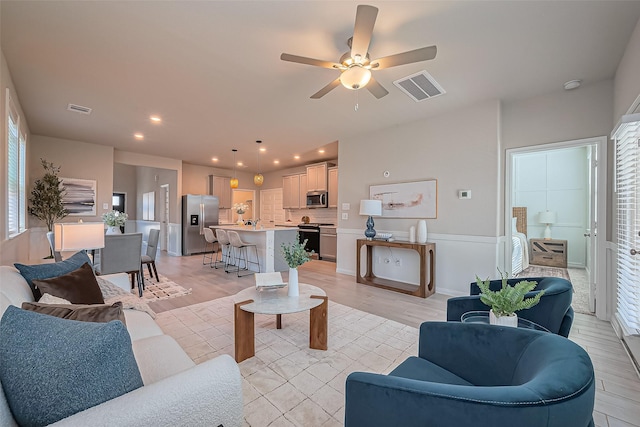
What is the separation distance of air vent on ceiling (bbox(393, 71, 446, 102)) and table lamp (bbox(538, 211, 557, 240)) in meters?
4.61

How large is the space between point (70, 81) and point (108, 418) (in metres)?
3.79

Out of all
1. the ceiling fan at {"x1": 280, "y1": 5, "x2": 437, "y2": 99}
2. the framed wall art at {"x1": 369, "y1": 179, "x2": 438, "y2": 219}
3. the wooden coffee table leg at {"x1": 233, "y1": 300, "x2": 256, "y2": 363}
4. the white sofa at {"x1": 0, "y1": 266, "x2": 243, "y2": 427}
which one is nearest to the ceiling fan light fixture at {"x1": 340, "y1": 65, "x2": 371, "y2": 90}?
the ceiling fan at {"x1": 280, "y1": 5, "x2": 437, "y2": 99}

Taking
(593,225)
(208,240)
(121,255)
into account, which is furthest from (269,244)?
(593,225)

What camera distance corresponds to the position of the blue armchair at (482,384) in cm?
72

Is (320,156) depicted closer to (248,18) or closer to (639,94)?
(248,18)

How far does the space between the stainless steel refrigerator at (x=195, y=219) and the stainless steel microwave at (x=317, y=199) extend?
2.88 meters

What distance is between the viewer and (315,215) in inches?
313

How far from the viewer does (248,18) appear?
2037 mm

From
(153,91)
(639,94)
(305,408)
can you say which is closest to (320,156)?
(153,91)

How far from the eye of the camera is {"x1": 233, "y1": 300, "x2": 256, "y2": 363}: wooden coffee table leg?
213cm

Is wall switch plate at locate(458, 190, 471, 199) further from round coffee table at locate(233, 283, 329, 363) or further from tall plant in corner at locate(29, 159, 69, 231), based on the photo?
tall plant in corner at locate(29, 159, 69, 231)

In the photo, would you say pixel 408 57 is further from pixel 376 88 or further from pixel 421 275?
pixel 421 275

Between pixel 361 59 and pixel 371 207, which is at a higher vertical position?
pixel 361 59

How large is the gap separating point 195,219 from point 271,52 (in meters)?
6.09
